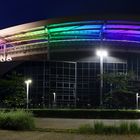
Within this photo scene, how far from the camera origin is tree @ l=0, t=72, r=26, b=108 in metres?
49.7

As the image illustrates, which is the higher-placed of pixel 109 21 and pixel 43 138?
pixel 109 21

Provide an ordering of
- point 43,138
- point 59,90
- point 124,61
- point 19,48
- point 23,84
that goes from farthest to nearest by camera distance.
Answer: point 19,48, point 124,61, point 59,90, point 23,84, point 43,138

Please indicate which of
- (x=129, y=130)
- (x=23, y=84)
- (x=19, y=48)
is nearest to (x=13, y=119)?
(x=129, y=130)

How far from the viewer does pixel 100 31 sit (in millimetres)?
70438

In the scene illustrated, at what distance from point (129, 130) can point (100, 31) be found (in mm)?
54833

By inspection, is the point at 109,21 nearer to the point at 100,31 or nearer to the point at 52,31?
the point at 100,31

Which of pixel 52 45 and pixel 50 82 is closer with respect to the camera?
pixel 50 82

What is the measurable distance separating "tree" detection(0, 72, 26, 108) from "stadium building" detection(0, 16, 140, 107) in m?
11.6

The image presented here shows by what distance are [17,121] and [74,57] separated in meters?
53.4

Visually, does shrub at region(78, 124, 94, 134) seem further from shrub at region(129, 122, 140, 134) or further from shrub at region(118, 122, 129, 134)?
shrub at region(129, 122, 140, 134)

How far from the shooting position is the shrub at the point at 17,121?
17922 mm

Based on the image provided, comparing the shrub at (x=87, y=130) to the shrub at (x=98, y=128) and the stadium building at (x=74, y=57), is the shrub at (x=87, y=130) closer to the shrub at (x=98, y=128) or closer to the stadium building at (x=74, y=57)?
the shrub at (x=98, y=128)

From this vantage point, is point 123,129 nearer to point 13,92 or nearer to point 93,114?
point 93,114

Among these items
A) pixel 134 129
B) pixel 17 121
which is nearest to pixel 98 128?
pixel 134 129
